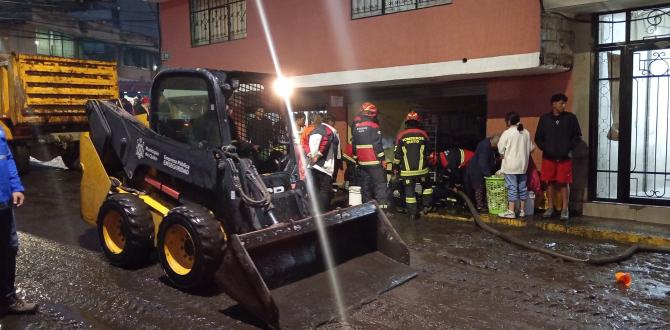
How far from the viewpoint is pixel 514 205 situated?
26.9 ft

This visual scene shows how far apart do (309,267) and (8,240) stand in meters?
2.63

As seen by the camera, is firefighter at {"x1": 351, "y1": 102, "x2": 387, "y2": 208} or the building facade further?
firefighter at {"x1": 351, "y1": 102, "x2": 387, "y2": 208}

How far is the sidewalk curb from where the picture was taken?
6.84m

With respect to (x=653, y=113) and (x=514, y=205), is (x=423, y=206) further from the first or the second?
(x=653, y=113)

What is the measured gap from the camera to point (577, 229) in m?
7.42

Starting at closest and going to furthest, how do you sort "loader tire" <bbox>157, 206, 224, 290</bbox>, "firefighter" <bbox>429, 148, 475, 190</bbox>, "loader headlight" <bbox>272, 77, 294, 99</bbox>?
"loader tire" <bbox>157, 206, 224, 290</bbox>
"loader headlight" <bbox>272, 77, 294, 99</bbox>
"firefighter" <bbox>429, 148, 475, 190</bbox>

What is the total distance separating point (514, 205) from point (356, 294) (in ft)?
14.5

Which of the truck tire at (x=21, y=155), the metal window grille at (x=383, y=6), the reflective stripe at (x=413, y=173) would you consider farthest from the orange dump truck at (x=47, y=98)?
the reflective stripe at (x=413, y=173)

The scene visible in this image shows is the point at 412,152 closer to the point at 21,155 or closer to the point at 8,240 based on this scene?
the point at 8,240

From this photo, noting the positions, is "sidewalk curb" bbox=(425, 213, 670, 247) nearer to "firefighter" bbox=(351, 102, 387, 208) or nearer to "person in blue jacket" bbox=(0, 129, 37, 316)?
"firefighter" bbox=(351, 102, 387, 208)

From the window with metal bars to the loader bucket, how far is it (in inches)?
351

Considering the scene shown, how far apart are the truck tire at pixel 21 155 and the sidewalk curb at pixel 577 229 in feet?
32.9

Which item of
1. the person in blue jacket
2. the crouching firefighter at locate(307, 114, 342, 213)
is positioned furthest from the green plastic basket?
the person in blue jacket

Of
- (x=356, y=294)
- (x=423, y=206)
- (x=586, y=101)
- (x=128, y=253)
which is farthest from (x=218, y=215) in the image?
(x=586, y=101)
